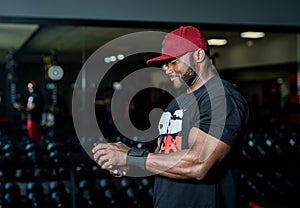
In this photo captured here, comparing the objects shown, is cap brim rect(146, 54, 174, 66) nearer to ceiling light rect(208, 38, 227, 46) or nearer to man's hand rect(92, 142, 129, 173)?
man's hand rect(92, 142, 129, 173)

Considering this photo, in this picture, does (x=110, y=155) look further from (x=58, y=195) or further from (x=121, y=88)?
(x=121, y=88)

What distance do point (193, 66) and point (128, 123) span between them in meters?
2.79

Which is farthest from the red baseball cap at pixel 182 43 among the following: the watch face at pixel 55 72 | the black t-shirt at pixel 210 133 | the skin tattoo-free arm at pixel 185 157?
the watch face at pixel 55 72

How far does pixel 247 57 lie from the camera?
516cm

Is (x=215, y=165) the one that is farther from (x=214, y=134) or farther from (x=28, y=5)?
(x=28, y=5)

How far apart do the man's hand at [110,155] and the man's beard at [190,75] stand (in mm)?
268

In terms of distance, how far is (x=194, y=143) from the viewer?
1.17 metres

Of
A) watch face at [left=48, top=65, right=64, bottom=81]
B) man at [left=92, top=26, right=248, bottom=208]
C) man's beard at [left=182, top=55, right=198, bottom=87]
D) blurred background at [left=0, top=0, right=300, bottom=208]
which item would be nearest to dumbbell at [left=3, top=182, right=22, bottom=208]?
blurred background at [left=0, top=0, right=300, bottom=208]

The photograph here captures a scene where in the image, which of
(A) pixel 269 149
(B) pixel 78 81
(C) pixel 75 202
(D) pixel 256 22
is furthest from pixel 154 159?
(A) pixel 269 149

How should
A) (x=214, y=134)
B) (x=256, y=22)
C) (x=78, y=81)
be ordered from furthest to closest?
(x=78, y=81), (x=256, y=22), (x=214, y=134)

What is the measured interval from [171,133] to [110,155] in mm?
194

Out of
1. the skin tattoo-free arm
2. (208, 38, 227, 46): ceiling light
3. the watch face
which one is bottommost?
the skin tattoo-free arm

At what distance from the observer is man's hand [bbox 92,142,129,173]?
1186 mm

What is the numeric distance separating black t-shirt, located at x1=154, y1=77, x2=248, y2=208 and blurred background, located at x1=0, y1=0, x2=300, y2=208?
1.26 m
